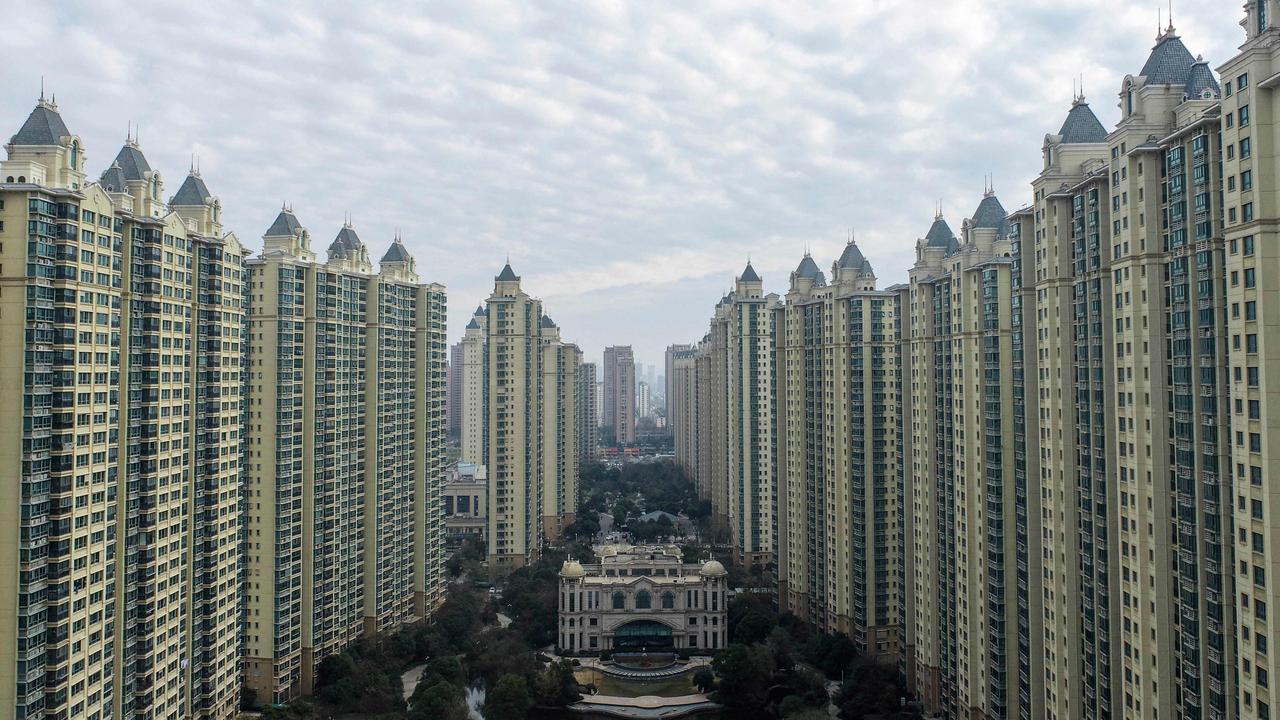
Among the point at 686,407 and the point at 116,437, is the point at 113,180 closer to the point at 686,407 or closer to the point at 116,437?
the point at 116,437

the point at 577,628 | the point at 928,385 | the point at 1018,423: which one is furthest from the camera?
the point at 577,628

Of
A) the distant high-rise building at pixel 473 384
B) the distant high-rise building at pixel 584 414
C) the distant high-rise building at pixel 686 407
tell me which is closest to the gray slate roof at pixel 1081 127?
the distant high-rise building at pixel 686 407

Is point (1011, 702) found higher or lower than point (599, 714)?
higher

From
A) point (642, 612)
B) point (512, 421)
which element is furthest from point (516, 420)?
point (642, 612)

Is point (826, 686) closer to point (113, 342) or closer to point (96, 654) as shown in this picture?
point (96, 654)

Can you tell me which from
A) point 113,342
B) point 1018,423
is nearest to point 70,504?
point 113,342

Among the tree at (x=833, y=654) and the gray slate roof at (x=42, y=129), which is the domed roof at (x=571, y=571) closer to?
the tree at (x=833, y=654)

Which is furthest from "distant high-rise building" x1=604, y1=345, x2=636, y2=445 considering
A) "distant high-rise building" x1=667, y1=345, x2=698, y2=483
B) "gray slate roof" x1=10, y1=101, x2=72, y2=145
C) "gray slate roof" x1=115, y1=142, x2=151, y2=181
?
"gray slate roof" x1=10, y1=101, x2=72, y2=145
